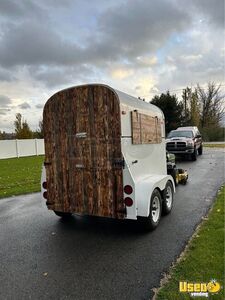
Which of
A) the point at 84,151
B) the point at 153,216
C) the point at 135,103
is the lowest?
the point at 153,216

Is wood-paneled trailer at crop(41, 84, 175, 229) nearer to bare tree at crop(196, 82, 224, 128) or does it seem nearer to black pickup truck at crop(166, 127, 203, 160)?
black pickup truck at crop(166, 127, 203, 160)

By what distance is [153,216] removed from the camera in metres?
5.45

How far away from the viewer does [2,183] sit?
11.4 metres

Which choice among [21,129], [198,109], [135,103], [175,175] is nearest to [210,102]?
[198,109]

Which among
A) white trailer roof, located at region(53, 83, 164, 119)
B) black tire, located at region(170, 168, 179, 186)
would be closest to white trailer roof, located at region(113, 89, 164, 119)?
white trailer roof, located at region(53, 83, 164, 119)

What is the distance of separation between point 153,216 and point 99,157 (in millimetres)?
1643

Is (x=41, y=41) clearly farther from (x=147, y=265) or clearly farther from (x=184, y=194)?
(x=147, y=265)

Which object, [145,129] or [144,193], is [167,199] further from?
[145,129]

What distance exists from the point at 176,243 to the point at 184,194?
12.8 feet

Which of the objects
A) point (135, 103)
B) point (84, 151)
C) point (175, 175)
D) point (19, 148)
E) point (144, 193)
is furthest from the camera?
point (19, 148)

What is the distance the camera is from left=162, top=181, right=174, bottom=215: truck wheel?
621 cm

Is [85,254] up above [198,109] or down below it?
below

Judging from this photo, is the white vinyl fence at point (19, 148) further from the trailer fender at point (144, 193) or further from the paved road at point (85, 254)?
the trailer fender at point (144, 193)

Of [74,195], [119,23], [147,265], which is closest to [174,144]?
[119,23]
